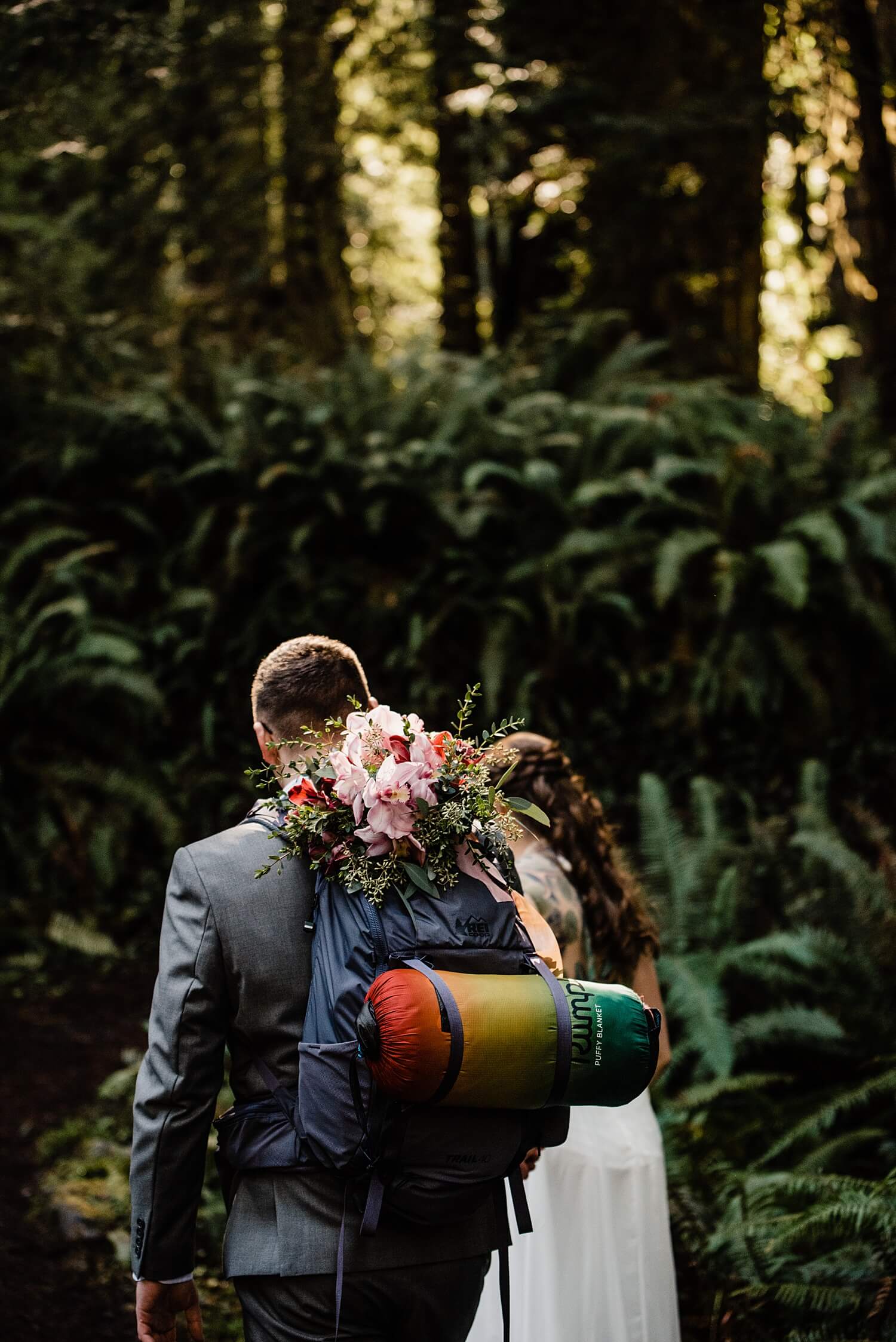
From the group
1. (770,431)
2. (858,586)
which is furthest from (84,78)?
(858,586)

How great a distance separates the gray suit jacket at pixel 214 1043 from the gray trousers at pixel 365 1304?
0.05 m

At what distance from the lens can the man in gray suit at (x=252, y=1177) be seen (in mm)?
1938

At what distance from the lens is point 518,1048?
71.7 inches

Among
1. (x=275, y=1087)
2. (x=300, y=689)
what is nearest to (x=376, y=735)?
(x=300, y=689)

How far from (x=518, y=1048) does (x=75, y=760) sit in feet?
17.0

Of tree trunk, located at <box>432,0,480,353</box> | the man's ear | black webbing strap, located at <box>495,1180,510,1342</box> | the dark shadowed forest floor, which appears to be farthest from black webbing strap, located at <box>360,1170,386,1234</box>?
tree trunk, located at <box>432,0,480,353</box>

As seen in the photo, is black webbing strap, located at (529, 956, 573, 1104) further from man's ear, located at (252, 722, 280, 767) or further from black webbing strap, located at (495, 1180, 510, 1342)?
man's ear, located at (252, 722, 280, 767)

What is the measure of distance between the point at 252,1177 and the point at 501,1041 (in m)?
0.58

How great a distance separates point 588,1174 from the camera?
9.91 feet

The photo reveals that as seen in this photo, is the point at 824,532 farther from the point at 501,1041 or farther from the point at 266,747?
the point at 501,1041

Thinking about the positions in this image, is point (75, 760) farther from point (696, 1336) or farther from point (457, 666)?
point (696, 1336)

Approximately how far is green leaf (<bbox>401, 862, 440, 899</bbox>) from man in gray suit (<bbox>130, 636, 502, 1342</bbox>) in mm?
253

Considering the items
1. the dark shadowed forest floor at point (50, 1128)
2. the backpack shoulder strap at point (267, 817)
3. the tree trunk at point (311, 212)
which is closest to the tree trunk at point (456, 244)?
the tree trunk at point (311, 212)

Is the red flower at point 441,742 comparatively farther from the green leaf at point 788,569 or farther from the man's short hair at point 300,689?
the green leaf at point 788,569
